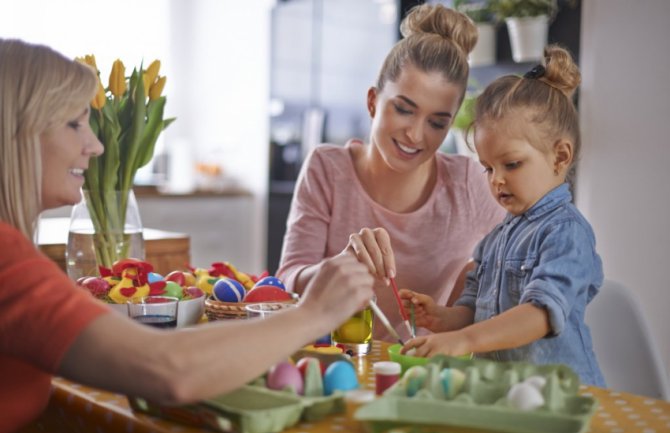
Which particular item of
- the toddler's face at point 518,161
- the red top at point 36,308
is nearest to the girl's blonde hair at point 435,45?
the toddler's face at point 518,161

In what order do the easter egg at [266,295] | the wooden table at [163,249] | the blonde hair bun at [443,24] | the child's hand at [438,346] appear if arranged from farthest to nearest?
the wooden table at [163,249] < the blonde hair bun at [443,24] < the easter egg at [266,295] < the child's hand at [438,346]

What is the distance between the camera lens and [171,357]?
33.3 inches

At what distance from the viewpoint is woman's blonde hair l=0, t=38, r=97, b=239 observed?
0.96m

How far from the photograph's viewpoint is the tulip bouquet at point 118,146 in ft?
5.73

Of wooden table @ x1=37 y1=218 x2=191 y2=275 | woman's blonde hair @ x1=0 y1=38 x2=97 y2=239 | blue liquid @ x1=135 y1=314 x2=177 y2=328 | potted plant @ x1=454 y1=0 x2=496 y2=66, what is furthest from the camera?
potted plant @ x1=454 y1=0 x2=496 y2=66

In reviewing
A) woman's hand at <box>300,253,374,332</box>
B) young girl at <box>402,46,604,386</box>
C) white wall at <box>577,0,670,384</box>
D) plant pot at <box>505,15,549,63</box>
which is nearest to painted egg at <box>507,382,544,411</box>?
woman's hand at <box>300,253,374,332</box>

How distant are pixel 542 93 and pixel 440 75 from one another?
346 mm

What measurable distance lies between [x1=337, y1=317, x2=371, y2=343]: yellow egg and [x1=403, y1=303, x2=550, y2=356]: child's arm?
199mm

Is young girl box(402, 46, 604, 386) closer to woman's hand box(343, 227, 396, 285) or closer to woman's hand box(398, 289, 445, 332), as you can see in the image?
woman's hand box(398, 289, 445, 332)

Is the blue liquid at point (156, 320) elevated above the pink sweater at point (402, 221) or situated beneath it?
situated beneath

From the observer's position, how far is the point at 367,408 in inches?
34.7

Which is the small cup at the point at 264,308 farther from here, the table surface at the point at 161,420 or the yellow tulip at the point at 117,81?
the yellow tulip at the point at 117,81

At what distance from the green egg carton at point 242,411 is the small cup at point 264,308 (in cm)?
35

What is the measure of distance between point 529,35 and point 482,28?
0.28 metres
